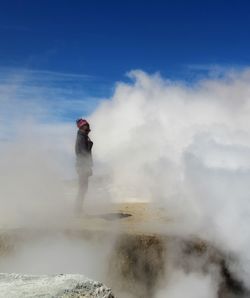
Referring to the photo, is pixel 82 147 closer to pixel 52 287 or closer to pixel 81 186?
pixel 81 186

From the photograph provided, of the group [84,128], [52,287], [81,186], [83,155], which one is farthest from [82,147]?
[52,287]

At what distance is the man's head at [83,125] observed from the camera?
12.4 m

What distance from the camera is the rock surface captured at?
14.6 ft

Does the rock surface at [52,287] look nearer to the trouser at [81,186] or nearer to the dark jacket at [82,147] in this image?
the dark jacket at [82,147]

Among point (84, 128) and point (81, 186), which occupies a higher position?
point (84, 128)

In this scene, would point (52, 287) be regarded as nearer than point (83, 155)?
Yes

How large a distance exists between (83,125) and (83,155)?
65 centimetres

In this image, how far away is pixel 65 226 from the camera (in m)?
10.9

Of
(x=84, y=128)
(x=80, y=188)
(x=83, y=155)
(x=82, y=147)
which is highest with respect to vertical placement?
(x=84, y=128)

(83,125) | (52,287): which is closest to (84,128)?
(83,125)

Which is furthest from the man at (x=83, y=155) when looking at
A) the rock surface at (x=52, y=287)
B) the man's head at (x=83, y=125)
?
the rock surface at (x=52, y=287)

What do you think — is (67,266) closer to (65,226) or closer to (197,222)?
(65,226)

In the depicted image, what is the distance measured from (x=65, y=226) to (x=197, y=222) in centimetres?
272

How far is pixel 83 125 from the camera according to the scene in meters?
12.4
